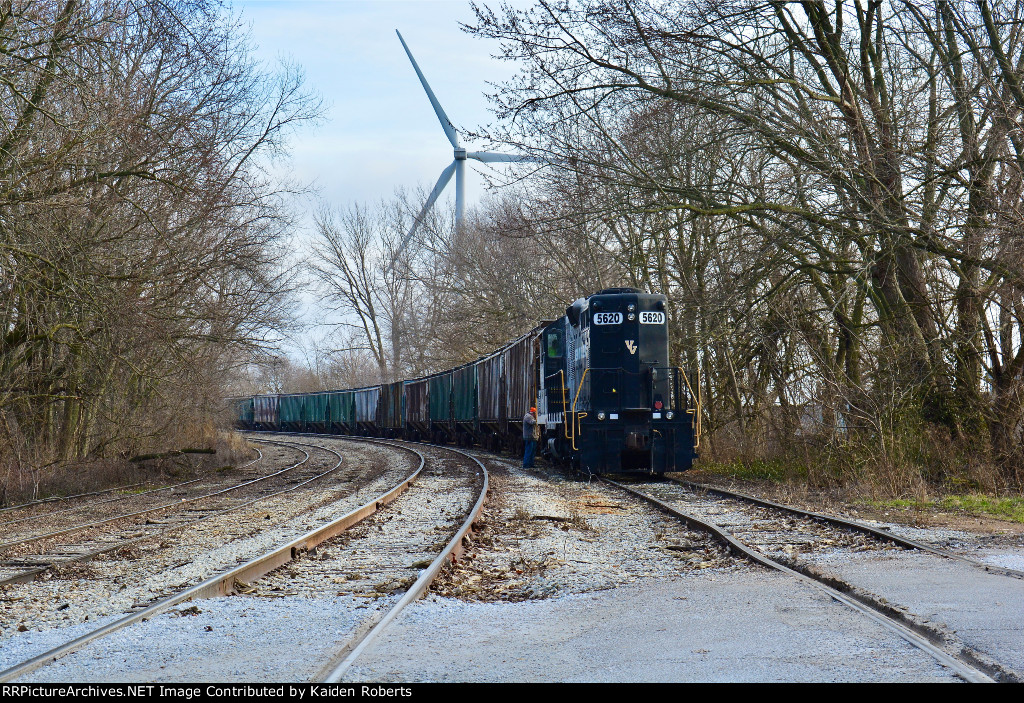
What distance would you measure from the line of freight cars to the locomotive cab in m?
3.58

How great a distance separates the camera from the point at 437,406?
37531 mm

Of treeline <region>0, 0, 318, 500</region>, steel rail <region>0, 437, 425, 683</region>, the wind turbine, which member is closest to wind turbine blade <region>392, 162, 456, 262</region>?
the wind turbine

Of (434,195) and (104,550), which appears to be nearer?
(104,550)

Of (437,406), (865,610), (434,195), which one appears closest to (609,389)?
(865,610)

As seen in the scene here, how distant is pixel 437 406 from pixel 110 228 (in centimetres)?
2251

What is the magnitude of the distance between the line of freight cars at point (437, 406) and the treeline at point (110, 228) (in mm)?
6517

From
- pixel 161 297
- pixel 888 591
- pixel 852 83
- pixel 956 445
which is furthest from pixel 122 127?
pixel 956 445

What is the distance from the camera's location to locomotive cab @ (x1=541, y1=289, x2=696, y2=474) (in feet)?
54.5

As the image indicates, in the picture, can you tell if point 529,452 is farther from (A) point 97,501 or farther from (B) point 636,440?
(A) point 97,501

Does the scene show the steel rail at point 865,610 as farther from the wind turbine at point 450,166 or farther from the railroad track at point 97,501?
the wind turbine at point 450,166

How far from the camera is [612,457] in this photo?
54.8 feet

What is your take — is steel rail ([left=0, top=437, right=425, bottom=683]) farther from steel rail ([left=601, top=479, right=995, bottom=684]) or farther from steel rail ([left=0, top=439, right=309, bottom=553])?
steel rail ([left=601, top=479, right=995, bottom=684])

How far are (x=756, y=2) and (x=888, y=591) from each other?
401 inches

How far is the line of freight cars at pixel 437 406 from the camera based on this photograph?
76.5 ft
